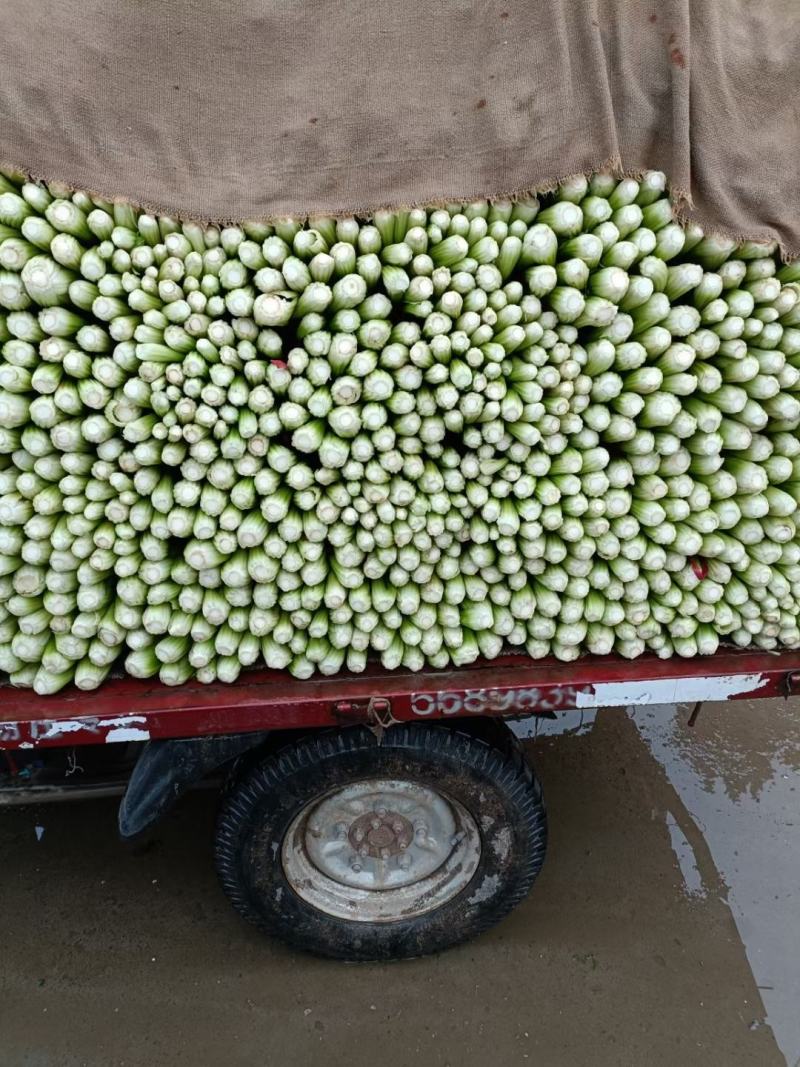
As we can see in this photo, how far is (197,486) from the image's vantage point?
204 cm

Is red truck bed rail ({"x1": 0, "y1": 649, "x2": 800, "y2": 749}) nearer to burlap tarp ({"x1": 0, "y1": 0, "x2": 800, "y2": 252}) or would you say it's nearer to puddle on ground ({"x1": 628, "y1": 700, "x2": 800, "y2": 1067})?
puddle on ground ({"x1": 628, "y1": 700, "x2": 800, "y2": 1067})

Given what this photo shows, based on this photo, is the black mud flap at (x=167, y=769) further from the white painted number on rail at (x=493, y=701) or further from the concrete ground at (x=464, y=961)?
the concrete ground at (x=464, y=961)

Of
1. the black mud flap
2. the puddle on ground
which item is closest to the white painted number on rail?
the black mud flap

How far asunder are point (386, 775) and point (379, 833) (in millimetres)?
339

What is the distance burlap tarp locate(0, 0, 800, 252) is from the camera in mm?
1940

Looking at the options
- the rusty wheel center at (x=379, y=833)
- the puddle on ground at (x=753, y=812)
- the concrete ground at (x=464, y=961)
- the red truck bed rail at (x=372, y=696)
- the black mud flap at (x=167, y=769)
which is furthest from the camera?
the puddle on ground at (x=753, y=812)

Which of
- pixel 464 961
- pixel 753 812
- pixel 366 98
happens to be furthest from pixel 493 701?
pixel 753 812

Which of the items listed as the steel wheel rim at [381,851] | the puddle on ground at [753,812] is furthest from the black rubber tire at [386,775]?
the puddle on ground at [753,812]

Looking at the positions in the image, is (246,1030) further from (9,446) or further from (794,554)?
(794,554)

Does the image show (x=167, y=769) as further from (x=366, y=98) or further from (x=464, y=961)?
(x=366, y=98)

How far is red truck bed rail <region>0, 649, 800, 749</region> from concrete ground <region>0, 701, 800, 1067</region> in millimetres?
1057

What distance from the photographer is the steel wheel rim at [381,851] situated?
2.55m

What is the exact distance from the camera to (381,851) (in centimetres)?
267

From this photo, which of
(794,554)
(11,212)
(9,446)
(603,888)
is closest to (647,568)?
(794,554)
